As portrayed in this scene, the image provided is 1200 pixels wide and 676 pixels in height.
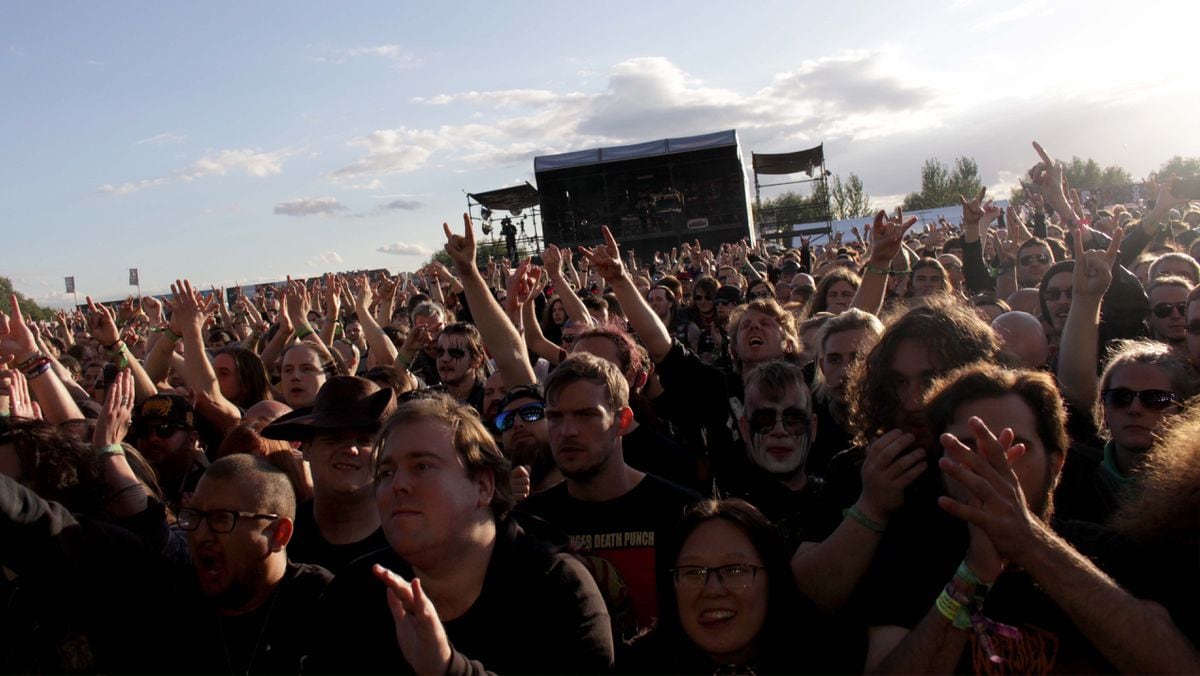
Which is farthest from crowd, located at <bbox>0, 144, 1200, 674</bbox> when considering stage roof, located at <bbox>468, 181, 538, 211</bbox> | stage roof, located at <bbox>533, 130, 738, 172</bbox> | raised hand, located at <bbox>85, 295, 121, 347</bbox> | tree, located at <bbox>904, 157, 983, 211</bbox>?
tree, located at <bbox>904, 157, 983, 211</bbox>

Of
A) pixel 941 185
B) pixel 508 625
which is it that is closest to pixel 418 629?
pixel 508 625

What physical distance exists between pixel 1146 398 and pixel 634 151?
21383mm

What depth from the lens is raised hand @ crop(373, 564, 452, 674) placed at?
1.71m

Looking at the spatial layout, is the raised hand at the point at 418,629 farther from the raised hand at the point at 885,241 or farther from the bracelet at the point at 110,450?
the raised hand at the point at 885,241

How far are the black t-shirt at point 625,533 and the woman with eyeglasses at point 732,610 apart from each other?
342 millimetres

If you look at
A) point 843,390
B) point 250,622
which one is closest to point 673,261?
point 843,390

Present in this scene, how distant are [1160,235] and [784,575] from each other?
8.88 m

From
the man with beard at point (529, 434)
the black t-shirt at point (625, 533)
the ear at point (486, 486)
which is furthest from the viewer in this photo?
the man with beard at point (529, 434)

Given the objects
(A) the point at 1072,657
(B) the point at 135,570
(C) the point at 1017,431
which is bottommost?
(A) the point at 1072,657

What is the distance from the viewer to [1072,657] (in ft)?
5.70

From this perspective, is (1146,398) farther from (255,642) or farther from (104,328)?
(104,328)

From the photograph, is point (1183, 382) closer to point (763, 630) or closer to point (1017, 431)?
point (1017, 431)

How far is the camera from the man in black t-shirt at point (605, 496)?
103 inches

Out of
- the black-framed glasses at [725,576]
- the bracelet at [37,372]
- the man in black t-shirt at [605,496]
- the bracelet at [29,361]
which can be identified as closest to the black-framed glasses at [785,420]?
the man in black t-shirt at [605,496]
